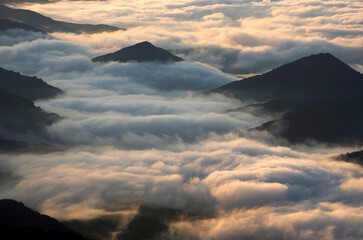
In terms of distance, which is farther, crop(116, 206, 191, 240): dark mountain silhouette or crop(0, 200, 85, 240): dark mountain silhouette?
crop(116, 206, 191, 240): dark mountain silhouette

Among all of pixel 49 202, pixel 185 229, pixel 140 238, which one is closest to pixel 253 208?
pixel 185 229

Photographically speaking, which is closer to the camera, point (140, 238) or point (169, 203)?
point (140, 238)

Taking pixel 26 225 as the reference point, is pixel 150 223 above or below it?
below

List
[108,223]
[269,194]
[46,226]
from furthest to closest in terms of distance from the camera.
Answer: [269,194] → [108,223] → [46,226]

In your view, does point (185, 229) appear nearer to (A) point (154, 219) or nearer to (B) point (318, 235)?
(A) point (154, 219)

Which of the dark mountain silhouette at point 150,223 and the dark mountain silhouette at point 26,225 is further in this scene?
the dark mountain silhouette at point 150,223

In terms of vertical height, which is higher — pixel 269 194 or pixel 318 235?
pixel 269 194

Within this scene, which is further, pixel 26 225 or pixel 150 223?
pixel 150 223

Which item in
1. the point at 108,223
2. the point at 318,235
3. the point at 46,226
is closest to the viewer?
the point at 46,226
